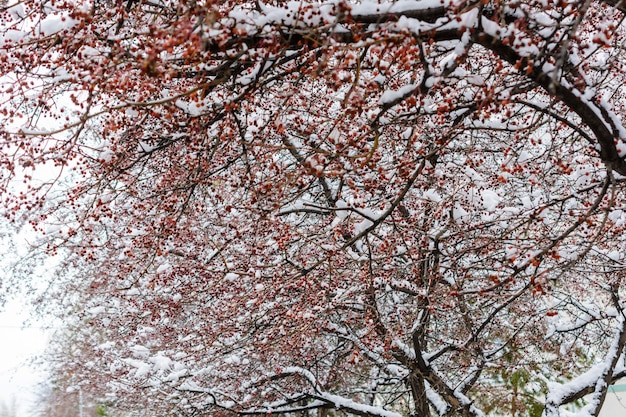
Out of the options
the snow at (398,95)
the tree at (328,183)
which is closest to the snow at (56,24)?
the tree at (328,183)

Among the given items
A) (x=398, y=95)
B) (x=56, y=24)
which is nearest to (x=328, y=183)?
(x=398, y=95)

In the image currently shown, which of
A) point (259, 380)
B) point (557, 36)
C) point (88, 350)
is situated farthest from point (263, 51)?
point (88, 350)

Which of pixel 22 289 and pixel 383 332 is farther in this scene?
pixel 22 289

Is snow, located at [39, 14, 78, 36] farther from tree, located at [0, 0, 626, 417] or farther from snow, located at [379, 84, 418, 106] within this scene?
snow, located at [379, 84, 418, 106]

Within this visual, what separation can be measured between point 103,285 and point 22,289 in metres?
4.00

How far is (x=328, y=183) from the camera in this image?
29.3 ft

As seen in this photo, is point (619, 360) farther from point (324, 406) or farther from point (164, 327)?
point (164, 327)

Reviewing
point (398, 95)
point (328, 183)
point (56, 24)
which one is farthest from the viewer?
point (328, 183)

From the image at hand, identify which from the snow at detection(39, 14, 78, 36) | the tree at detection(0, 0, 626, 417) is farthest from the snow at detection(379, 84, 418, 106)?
the snow at detection(39, 14, 78, 36)

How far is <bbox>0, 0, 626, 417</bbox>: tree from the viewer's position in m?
3.25

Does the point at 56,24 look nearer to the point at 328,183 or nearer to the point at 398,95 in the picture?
the point at 398,95

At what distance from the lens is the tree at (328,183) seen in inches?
128

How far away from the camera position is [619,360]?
7828mm

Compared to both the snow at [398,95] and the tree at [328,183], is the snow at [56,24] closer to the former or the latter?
the tree at [328,183]
